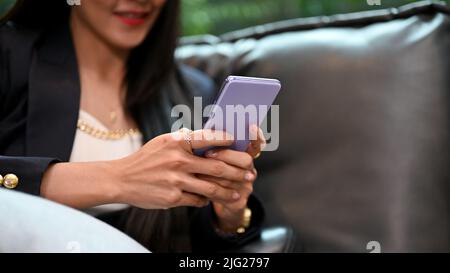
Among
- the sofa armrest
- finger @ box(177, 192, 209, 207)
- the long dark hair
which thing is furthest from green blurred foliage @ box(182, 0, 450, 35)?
the sofa armrest

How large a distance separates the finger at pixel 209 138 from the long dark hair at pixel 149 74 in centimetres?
21

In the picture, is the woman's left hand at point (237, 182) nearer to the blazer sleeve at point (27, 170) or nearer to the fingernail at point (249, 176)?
the fingernail at point (249, 176)

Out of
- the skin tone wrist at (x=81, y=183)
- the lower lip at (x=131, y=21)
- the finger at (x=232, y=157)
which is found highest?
the lower lip at (x=131, y=21)

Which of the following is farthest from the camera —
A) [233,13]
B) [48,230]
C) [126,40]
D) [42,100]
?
[233,13]

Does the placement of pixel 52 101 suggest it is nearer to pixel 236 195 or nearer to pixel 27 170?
pixel 27 170

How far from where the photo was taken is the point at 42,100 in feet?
2.78

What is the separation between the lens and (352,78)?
36.0 inches

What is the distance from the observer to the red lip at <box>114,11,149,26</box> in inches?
36.3

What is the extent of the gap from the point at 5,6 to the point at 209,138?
0.51 m

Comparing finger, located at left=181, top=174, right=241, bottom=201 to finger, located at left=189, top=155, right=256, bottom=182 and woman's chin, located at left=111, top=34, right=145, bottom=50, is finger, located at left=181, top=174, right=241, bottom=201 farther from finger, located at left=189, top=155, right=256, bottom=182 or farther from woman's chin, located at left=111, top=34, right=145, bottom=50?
woman's chin, located at left=111, top=34, right=145, bottom=50

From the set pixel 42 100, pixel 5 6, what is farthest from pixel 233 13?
pixel 42 100

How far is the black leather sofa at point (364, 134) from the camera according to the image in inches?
33.7

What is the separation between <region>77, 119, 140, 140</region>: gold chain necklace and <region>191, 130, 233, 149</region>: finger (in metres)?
0.28

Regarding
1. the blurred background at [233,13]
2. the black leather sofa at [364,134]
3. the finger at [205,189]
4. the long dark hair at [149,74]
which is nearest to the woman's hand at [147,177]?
the finger at [205,189]
